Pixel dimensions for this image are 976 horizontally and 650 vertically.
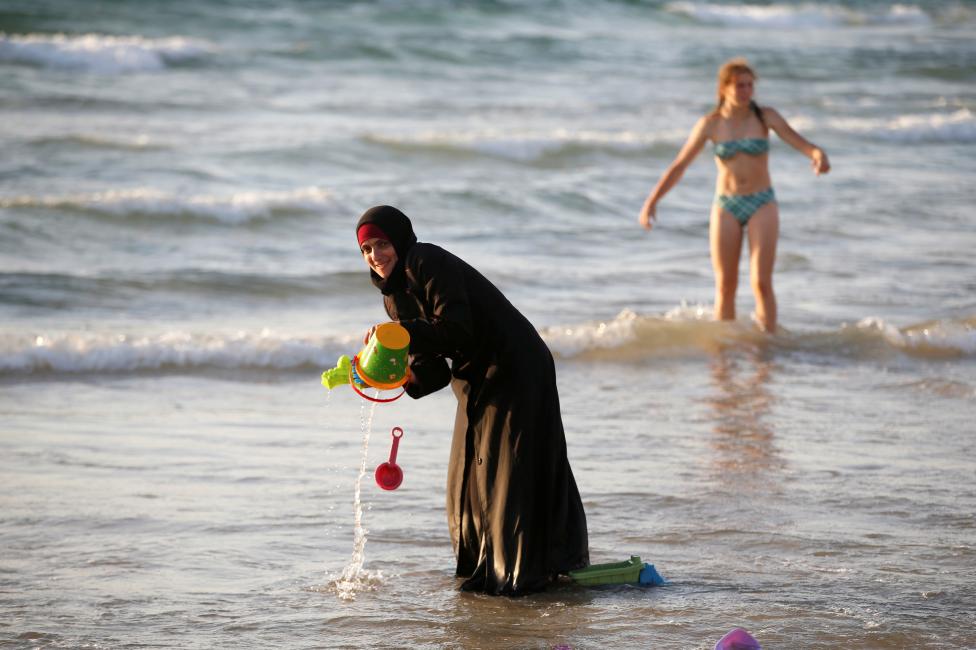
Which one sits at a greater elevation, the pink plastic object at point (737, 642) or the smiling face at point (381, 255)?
the smiling face at point (381, 255)

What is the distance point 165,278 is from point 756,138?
5.31 meters

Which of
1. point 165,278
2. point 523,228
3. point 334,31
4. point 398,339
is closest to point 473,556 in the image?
point 398,339

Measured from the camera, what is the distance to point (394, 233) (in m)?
4.86

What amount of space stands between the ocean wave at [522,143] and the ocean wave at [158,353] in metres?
9.85

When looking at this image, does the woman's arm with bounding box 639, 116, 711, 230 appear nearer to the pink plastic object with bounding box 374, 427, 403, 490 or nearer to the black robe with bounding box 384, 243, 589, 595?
the black robe with bounding box 384, 243, 589, 595

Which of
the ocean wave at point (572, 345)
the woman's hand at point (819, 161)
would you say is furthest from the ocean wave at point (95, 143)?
the woman's hand at point (819, 161)

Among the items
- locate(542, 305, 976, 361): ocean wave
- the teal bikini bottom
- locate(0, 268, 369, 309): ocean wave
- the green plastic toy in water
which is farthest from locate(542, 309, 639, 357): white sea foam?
the green plastic toy in water

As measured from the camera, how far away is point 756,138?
931cm

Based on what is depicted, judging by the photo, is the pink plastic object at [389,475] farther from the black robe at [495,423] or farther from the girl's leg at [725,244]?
the girl's leg at [725,244]

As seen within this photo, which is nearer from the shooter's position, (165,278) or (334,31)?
(165,278)

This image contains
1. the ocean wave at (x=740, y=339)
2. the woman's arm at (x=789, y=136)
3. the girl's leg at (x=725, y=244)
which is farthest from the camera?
the ocean wave at (x=740, y=339)

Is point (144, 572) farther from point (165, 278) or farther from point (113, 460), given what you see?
point (165, 278)

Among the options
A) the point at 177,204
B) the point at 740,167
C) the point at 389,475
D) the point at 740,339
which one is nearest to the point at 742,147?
the point at 740,167

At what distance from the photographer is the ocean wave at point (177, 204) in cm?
1466
